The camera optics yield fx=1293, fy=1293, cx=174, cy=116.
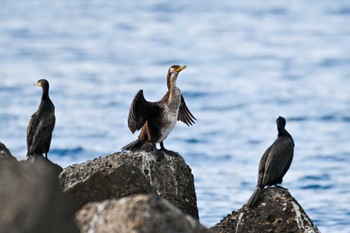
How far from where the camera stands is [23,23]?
47812mm

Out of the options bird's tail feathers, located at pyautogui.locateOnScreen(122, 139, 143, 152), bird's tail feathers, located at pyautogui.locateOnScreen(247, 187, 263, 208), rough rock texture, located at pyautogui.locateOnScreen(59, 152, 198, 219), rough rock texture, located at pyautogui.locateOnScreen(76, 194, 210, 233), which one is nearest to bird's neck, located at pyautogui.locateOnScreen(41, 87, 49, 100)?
bird's tail feathers, located at pyautogui.locateOnScreen(122, 139, 143, 152)

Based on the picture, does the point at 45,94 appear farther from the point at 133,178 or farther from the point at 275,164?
the point at 133,178

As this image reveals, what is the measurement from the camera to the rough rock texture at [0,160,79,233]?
10305mm

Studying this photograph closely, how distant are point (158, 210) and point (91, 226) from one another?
62 centimetres

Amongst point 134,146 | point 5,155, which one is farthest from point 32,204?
point 134,146

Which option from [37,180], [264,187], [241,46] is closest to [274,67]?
[241,46]

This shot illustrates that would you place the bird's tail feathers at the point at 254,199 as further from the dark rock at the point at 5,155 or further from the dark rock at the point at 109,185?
the dark rock at the point at 5,155

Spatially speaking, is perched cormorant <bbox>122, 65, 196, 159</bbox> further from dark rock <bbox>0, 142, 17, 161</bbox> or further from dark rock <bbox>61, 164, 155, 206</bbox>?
dark rock <bbox>61, 164, 155, 206</bbox>

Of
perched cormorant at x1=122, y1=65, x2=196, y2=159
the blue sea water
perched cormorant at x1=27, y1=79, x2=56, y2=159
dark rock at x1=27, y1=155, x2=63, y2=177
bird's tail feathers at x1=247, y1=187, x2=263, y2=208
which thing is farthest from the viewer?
the blue sea water

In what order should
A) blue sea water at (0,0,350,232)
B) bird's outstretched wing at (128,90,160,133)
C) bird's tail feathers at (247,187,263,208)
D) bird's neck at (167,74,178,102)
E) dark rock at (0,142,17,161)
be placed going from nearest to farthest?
1. dark rock at (0,142,17,161)
2. bird's tail feathers at (247,187,263,208)
3. bird's outstretched wing at (128,90,160,133)
4. bird's neck at (167,74,178,102)
5. blue sea water at (0,0,350,232)

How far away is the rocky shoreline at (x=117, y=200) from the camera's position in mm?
9898

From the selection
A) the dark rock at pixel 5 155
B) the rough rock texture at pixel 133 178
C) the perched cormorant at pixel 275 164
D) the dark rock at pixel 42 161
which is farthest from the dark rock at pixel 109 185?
the perched cormorant at pixel 275 164

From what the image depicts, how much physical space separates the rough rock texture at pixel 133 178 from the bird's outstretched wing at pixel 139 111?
80 cm

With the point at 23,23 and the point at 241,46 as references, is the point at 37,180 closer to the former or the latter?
the point at 241,46
